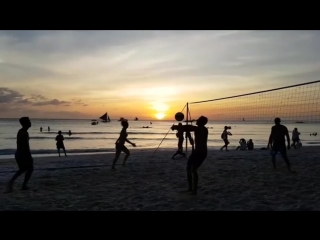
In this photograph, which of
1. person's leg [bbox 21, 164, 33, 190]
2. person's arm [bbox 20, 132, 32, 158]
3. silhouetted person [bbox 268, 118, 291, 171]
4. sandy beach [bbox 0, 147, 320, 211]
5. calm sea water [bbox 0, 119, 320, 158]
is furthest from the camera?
calm sea water [bbox 0, 119, 320, 158]

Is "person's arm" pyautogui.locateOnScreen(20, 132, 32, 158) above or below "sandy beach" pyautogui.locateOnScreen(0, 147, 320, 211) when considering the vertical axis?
above

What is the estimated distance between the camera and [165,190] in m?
6.97

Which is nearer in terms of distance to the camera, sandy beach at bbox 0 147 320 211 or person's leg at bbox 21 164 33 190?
sandy beach at bbox 0 147 320 211

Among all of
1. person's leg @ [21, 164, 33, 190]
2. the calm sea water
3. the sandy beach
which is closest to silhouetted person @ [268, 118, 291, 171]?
the sandy beach

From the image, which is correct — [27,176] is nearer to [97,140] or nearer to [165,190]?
[165,190]

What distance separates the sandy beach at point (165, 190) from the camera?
5.66 meters

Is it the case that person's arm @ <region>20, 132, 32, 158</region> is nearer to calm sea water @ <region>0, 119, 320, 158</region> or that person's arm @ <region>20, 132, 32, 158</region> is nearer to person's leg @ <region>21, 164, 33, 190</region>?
person's leg @ <region>21, 164, 33, 190</region>

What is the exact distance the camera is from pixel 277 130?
912 centimetres

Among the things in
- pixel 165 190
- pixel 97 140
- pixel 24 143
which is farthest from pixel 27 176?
pixel 97 140

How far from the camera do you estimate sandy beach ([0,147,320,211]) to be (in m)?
5.66
